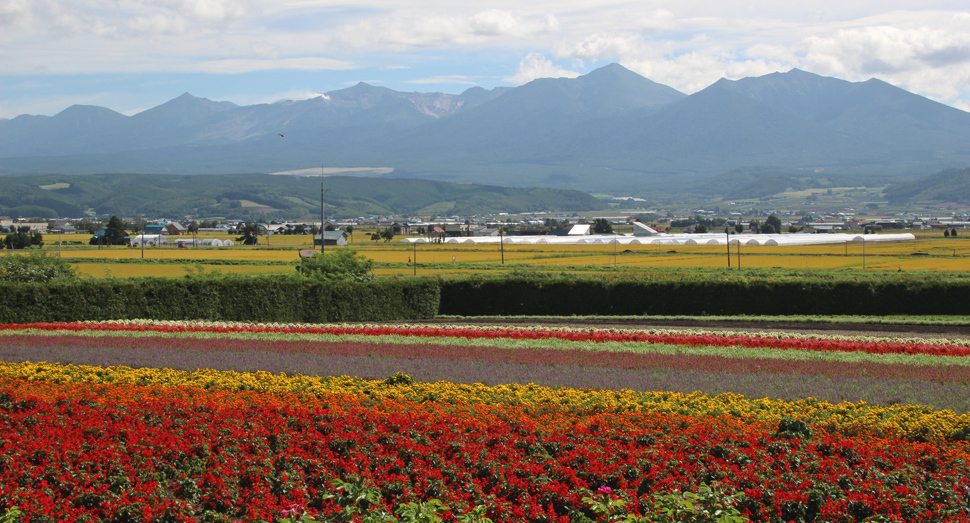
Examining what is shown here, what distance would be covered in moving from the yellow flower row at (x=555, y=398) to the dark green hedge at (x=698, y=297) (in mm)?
19190

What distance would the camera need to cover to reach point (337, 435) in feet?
31.8

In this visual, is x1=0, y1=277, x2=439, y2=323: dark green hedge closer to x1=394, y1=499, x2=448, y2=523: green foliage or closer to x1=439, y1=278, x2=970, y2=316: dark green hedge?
x1=439, y1=278, x2=970, y2=316: dark green hedge

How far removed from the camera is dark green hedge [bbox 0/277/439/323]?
26484mm

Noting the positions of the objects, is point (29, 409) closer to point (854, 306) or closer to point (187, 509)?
point (187, 509)

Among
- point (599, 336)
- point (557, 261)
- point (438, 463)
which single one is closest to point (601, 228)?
point (557, 261)

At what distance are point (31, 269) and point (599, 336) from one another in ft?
73.8

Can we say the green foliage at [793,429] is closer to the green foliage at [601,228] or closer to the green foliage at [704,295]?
the green foliage at [704,295]

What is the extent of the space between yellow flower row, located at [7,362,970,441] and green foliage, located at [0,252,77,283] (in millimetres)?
17590

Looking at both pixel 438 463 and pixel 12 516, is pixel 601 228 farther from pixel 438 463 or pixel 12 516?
pixel 12 516

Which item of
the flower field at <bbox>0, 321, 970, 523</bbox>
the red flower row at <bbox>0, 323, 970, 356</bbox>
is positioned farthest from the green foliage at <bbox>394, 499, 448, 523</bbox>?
the red flower row at <bbox>0, 323, 970, 356</bbox>

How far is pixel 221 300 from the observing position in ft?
95.7

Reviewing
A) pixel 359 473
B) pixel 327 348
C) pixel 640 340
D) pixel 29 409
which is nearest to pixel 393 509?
pixel 359 473

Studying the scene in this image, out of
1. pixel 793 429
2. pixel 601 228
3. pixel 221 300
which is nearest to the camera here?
pixel 793 429

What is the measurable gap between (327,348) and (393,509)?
10659mm
